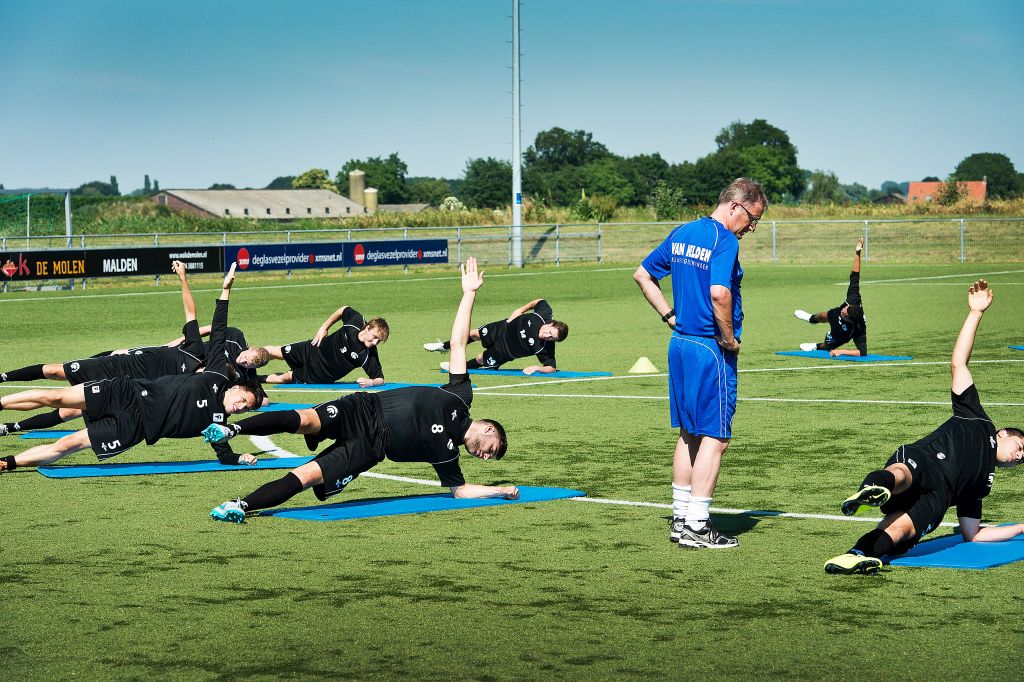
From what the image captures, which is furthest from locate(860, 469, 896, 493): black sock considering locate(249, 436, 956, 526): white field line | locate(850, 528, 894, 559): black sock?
locate(249, 436, 956, 526): white field line

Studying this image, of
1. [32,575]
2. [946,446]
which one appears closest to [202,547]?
[32,575]

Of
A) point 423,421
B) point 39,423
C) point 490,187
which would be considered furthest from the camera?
point 490,187

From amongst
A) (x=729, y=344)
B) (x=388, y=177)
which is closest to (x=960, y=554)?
(x=729, y=344)

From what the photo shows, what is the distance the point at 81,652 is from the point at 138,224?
204 feet

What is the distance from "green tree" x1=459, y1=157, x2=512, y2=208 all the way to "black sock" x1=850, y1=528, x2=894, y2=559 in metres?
137

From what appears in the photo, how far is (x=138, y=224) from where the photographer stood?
217 feet

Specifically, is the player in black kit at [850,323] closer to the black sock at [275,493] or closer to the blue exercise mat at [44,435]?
the blue exercise mat at [44,435]

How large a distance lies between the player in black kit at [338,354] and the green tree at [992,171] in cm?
16026

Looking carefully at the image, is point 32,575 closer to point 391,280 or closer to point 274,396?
point 274,396

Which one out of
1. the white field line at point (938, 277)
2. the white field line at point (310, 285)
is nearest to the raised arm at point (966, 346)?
the white field line at point (310, 285)

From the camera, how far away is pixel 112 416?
11133mm

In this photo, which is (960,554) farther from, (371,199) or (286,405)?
(371,199)

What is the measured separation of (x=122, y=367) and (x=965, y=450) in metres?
8.67

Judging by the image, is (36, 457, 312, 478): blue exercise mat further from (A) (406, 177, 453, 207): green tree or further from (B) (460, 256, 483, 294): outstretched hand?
(A) (406, 177, 453, 207): green tree
